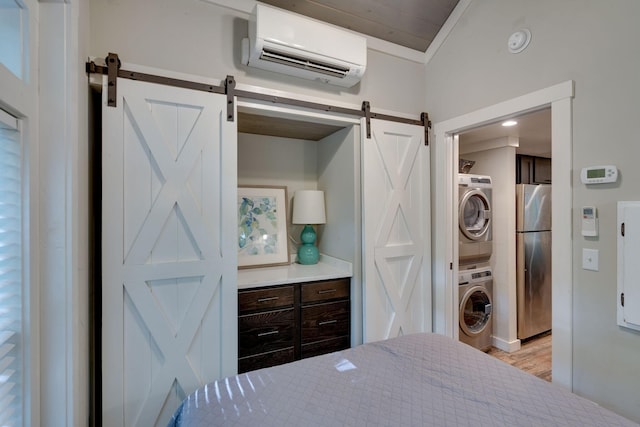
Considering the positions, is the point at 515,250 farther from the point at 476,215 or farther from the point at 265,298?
the point at 265,298

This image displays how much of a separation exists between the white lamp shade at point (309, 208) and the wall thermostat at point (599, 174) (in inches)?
69.5

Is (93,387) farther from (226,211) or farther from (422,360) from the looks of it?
(422,360)

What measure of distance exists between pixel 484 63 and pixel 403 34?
26.7 inches

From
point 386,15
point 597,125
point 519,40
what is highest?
point 386,15

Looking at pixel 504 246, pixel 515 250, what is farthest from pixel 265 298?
pixel 515 250

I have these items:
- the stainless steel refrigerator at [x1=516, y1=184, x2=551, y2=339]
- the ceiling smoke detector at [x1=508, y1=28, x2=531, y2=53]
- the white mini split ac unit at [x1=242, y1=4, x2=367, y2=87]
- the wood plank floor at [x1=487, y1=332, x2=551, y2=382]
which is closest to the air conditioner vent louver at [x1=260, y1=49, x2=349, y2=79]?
the white mini split ac unit at [x1=242, y1=4, x2=367, y2=87]

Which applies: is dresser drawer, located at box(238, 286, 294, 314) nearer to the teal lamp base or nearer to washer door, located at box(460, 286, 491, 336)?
the teal lamp base

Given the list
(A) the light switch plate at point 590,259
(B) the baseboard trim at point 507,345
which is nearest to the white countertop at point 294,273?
(A) the light switch plate at point 590,259

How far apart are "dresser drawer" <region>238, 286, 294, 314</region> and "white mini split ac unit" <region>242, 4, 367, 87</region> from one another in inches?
59.1

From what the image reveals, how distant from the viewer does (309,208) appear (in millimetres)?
2631

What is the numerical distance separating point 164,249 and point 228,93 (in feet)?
3.33

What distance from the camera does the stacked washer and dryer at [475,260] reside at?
114 inches

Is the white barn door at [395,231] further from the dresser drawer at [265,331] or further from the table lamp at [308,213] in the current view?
the dresser drawer at [265,331]

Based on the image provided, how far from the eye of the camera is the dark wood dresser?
2.00 meters
